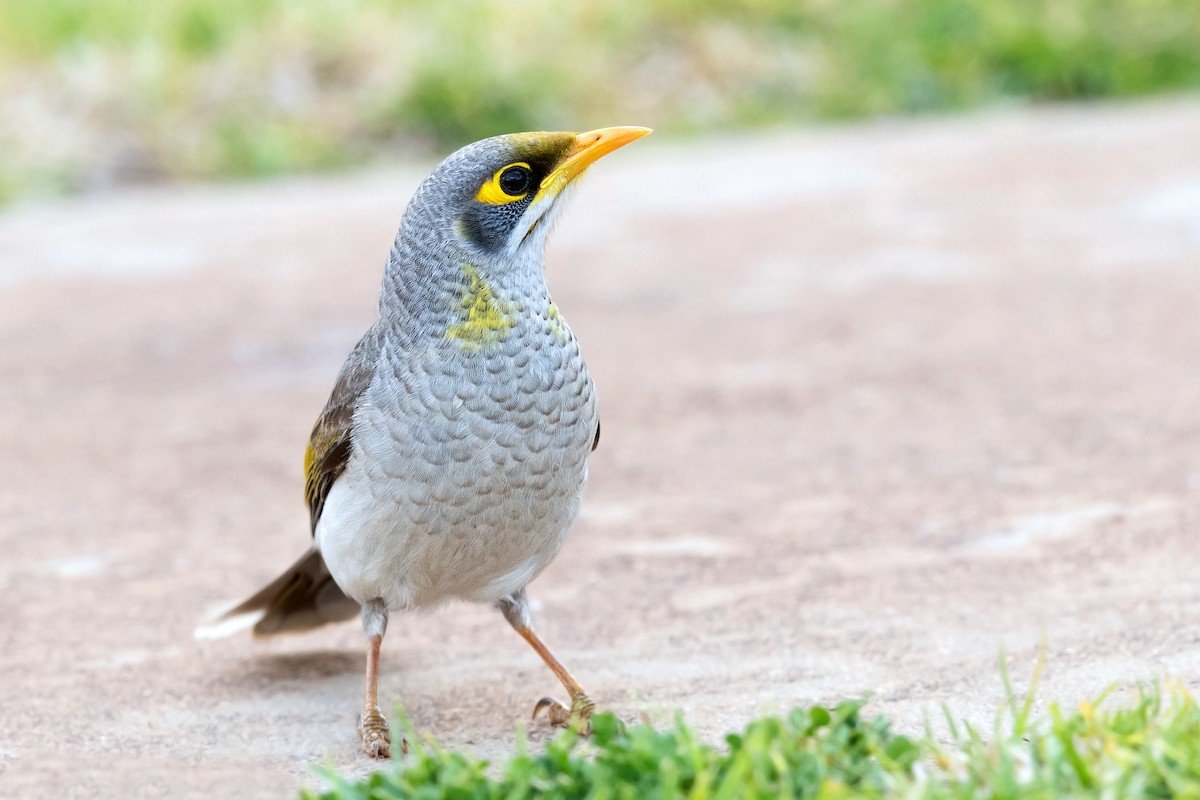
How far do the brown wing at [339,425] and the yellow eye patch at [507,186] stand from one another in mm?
525

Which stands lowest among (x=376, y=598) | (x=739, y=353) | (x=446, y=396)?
(x=739, y=353)

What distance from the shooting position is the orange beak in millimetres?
4484

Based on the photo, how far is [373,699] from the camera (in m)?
4.39

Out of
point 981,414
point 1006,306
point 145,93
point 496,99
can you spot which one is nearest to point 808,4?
point 496,99

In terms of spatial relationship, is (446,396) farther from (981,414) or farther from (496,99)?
(496,99)

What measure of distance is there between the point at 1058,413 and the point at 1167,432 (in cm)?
56

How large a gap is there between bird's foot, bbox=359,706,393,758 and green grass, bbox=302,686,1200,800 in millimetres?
730

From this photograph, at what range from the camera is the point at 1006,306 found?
8.54 meters

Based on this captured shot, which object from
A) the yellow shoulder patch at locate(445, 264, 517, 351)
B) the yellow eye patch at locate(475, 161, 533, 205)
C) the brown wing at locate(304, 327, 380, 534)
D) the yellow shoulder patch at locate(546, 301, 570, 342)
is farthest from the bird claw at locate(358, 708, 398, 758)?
the yellow eye patch at locate(475, 161, 533, 205)

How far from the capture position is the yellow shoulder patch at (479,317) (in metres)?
4.24

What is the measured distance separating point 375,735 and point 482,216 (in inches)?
57.4

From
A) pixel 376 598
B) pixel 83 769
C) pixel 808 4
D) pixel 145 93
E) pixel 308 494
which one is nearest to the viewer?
pixel 83 769

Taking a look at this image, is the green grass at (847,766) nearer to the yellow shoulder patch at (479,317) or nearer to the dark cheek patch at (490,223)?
the yellow shoulder patch at (479,317)

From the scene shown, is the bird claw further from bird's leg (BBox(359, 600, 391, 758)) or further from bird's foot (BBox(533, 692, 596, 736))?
bird's foot (BBox(533, 692, 596, 736))
